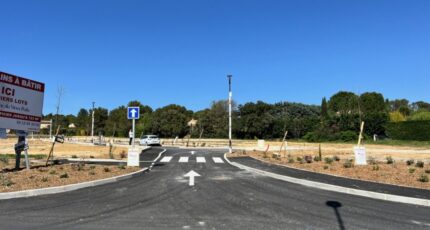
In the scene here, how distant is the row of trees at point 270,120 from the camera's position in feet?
220

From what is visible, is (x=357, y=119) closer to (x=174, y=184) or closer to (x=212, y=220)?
(x=174, y=184)

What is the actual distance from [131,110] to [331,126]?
54753 mm

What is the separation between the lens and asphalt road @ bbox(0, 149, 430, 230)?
7578 mm

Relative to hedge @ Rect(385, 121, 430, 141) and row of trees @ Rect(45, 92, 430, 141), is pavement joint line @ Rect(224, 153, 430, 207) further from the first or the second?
hedge @ Rect(385, 121, 430, 141)

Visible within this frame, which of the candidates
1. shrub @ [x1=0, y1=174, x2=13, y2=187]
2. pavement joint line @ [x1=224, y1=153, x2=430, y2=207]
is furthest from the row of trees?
shrub @ [x1=0, y1=174, x2=13, y2=187]

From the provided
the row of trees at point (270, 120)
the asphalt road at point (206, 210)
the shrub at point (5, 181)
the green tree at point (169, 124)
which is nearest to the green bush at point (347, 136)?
the row of trees at point (270, 120)

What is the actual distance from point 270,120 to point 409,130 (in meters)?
28.4

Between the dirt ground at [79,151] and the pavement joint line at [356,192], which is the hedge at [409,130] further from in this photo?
the pavement joint line at [356,192]

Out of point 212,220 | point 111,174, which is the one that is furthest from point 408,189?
point 111,174

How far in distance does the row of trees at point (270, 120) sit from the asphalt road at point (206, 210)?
47.0 m

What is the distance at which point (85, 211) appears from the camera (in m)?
8.71

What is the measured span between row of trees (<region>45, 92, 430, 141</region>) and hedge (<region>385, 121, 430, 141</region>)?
118 inches

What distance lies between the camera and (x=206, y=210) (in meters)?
8.84

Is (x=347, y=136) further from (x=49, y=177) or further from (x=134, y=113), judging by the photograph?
(x=49, y=177)
